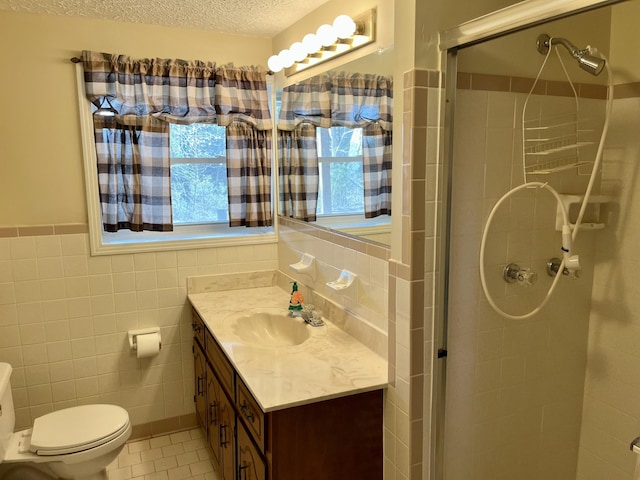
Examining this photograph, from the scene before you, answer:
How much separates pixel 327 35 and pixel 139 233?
1588 millimetres

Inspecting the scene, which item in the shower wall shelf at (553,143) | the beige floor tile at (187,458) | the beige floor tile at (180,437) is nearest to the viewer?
the shower wall shelf at (553,143)

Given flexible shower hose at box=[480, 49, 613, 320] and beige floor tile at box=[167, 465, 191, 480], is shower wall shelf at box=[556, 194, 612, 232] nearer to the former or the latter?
flexible shower hose at box=[480, 49, 613, 320]

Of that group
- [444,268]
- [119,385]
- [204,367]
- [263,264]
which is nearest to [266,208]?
[263,264]

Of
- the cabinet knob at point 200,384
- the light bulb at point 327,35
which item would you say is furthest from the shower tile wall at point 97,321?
the light bulb at point 327,35

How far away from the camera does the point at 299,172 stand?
2699 mm

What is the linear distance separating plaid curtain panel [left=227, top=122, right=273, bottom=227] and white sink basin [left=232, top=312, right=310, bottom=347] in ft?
Answer: 2.15

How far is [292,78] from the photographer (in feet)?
8.88

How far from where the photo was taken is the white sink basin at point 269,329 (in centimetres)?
244

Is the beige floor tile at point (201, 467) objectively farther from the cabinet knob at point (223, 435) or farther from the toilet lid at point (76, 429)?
the toilet lid at point (76, 429)

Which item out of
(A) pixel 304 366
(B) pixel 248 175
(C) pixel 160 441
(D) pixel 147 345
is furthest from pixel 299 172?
(C) pixel 160 441

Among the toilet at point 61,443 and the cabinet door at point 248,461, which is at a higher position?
the cabinet door at point 248,461

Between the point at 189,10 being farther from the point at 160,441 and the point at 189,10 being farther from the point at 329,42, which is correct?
the point at 160,441

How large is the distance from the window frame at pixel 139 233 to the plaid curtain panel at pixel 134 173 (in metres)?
0.04

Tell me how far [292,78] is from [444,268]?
1501mm
